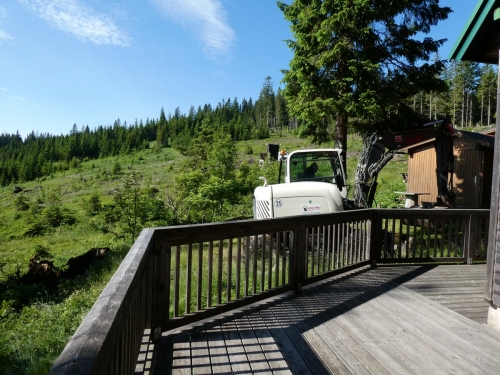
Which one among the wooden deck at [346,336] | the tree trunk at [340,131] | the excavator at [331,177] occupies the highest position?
the tree trunk at [340,131]

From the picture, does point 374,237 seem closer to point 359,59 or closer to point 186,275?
point 186,275

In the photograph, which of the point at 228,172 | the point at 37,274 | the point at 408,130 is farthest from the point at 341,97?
the point at 37,274

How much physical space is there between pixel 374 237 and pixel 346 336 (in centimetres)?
301

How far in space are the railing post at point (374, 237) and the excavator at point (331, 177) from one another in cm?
97

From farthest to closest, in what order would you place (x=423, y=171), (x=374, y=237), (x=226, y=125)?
(x=226, y=125), (x=423, y=171), (x=374, y=237)

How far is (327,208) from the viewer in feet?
22.8

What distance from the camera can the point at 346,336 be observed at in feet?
11.2

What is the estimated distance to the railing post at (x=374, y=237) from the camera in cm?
596

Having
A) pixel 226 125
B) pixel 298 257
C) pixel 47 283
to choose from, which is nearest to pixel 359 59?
pixel 298 257

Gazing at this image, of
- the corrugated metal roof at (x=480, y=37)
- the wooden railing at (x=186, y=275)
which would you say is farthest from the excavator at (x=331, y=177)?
the corrugated metal roof at (x=480, y=37)

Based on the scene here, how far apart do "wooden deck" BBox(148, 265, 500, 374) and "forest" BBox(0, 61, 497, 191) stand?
98.1 feet

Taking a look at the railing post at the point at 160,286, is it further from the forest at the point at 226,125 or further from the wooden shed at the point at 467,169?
the forest at the point at 226,125

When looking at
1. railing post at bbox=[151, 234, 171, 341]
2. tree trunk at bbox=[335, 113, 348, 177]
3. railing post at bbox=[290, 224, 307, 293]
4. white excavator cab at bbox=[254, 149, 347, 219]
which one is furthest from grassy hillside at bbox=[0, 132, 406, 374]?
tree trunk at bbox=[335, 113, 348, 177]

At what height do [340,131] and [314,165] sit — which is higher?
[340,131]
